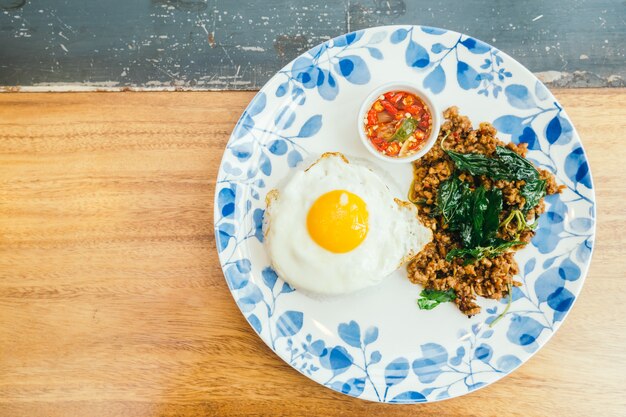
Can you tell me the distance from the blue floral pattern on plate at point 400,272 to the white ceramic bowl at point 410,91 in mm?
172

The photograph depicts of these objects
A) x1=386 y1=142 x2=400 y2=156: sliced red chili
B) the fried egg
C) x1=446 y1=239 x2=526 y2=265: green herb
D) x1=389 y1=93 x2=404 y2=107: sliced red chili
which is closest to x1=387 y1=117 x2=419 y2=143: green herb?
x1=386 y1=142 x2=400 y2=156: sliced red chili

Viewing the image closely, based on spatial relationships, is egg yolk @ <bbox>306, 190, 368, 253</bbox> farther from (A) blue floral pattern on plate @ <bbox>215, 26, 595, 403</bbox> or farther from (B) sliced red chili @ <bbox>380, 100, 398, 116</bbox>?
(B) sliced red chili @ <bbox>380, 100, 398, 116</bbox>

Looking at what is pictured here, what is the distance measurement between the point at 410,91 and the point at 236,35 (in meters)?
1.31

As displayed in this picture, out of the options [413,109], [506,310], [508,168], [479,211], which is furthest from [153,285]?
[508,168]

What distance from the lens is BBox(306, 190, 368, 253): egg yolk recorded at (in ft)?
9.15

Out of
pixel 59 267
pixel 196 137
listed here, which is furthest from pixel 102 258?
pixel 196 137

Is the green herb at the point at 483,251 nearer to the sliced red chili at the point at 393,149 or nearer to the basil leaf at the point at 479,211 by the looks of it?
the basil leaf at the point at 479,211

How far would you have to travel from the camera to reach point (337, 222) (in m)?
2.78

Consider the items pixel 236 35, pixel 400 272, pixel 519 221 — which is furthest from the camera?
pixel 236 35

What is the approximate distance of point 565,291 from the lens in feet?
9.61

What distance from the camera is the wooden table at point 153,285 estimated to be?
3100mm

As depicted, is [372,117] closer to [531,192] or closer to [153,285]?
[531,192]

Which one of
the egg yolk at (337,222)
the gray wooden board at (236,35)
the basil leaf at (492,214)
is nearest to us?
the egg yolk at (337,222)

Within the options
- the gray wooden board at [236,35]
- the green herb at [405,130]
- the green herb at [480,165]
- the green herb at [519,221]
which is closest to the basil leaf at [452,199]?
the green herb at [480,165]
